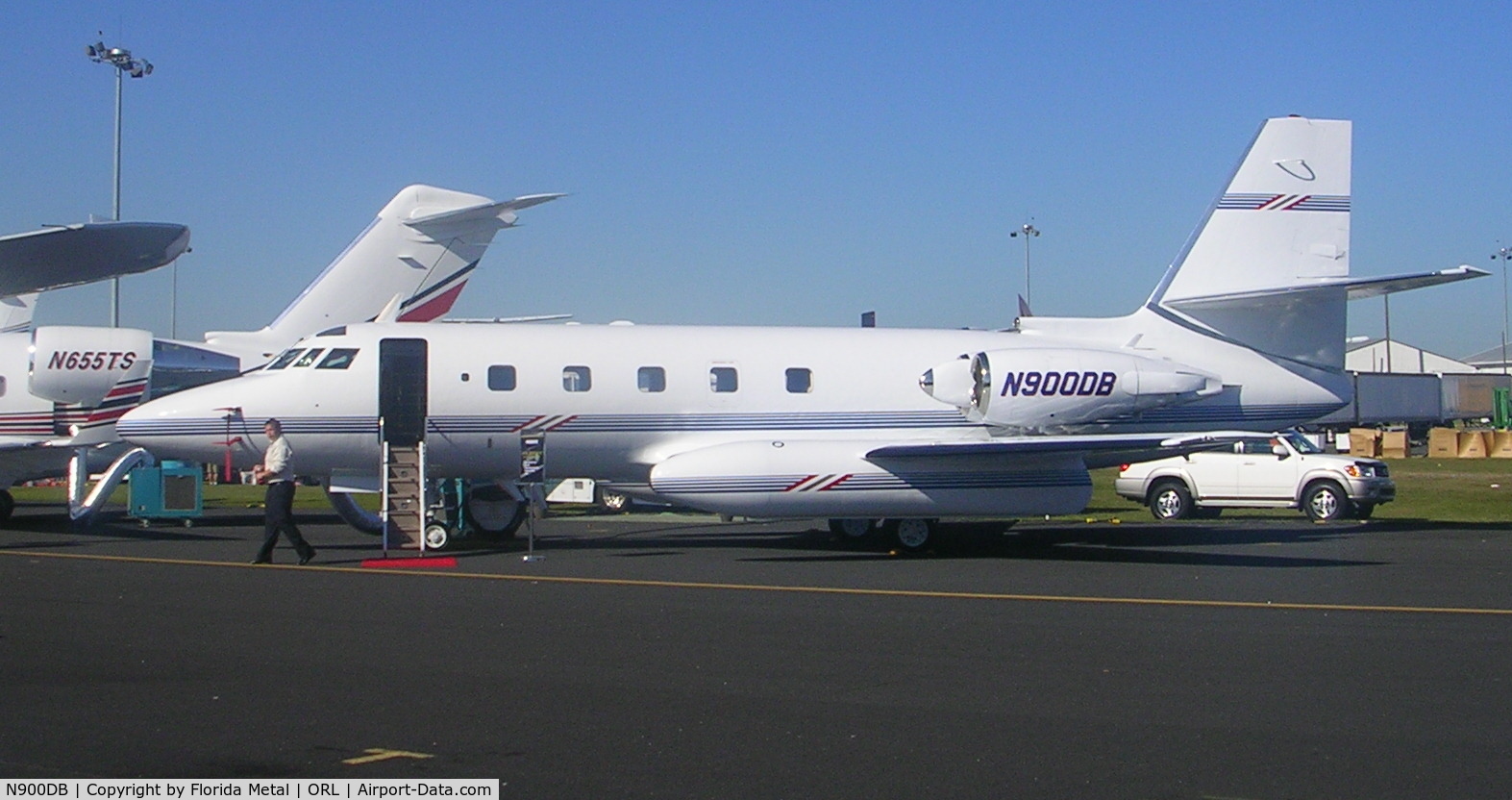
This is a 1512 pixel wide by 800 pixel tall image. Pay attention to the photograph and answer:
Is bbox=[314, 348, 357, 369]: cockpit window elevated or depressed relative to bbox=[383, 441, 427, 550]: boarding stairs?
elevated

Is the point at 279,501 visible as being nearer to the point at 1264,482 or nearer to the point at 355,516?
the point at 355,516

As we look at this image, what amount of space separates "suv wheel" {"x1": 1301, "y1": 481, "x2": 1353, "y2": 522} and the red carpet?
1567 centimetres

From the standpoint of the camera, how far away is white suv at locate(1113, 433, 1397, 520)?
25219 mm

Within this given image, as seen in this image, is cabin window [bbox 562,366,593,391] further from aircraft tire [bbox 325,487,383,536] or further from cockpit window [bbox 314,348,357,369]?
aircraft tire [bbox 325,487,383,536]

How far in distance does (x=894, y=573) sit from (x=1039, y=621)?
4.16 meters

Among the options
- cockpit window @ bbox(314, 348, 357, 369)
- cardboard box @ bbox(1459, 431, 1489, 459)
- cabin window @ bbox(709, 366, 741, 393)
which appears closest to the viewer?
cockpit window @ bbox(314, 348, 357, 369)

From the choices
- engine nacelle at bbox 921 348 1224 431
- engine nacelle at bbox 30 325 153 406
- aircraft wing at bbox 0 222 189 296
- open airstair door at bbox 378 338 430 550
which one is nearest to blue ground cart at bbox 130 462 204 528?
engine nacelle at bbox 30 325 153 406

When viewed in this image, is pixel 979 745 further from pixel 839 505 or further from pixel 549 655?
pixel 839 505

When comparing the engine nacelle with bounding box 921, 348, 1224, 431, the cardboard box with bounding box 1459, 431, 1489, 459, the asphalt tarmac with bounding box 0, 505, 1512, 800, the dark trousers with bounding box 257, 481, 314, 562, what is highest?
the engine nacelle with bounding box 921, 348, 1224, 431

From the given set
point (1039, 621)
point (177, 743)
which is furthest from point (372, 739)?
point (1039, 621)

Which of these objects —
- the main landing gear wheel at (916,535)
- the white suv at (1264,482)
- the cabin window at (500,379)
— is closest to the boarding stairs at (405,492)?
the cabin window at (500,379)

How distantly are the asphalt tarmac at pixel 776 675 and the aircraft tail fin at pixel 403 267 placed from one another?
8959 millimetres

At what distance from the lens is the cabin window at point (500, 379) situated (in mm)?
18391

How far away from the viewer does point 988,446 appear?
17.1 m
